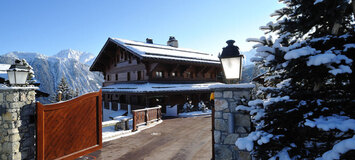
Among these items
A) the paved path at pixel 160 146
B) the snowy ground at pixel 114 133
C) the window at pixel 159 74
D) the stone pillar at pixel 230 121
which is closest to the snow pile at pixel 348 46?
the stone pillar at pixel 230 121

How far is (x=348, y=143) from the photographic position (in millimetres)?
1931

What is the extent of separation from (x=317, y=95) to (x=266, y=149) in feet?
4.20

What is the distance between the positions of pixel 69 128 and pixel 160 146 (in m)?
3.96

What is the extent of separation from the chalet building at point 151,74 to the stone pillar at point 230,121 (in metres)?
11.9

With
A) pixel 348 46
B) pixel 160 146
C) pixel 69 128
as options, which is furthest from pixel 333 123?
pixel 160 146

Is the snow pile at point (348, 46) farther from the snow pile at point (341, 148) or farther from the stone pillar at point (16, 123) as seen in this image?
the stone pillar at point (16, 123)

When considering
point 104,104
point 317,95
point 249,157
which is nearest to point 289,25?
point 317,95

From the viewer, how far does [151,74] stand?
18.4 metres

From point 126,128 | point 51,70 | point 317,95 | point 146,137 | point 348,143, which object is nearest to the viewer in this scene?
point 348,143

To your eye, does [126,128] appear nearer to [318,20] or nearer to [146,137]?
[146,137]

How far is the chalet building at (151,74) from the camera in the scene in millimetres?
17641

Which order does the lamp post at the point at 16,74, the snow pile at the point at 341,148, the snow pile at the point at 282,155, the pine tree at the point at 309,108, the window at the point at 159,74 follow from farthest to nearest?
the window at the point at 159,74 → the lamp post at the point at 16,74 → the snow pile at the point at 282,155 → the pine tree at the point at 309,108 → the snow pile at the point at 341,148

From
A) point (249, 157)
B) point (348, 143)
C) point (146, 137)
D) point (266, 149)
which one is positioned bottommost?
point (146, 137)

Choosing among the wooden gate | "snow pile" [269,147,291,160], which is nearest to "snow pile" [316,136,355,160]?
"snow pile" [269,147,291,160]
